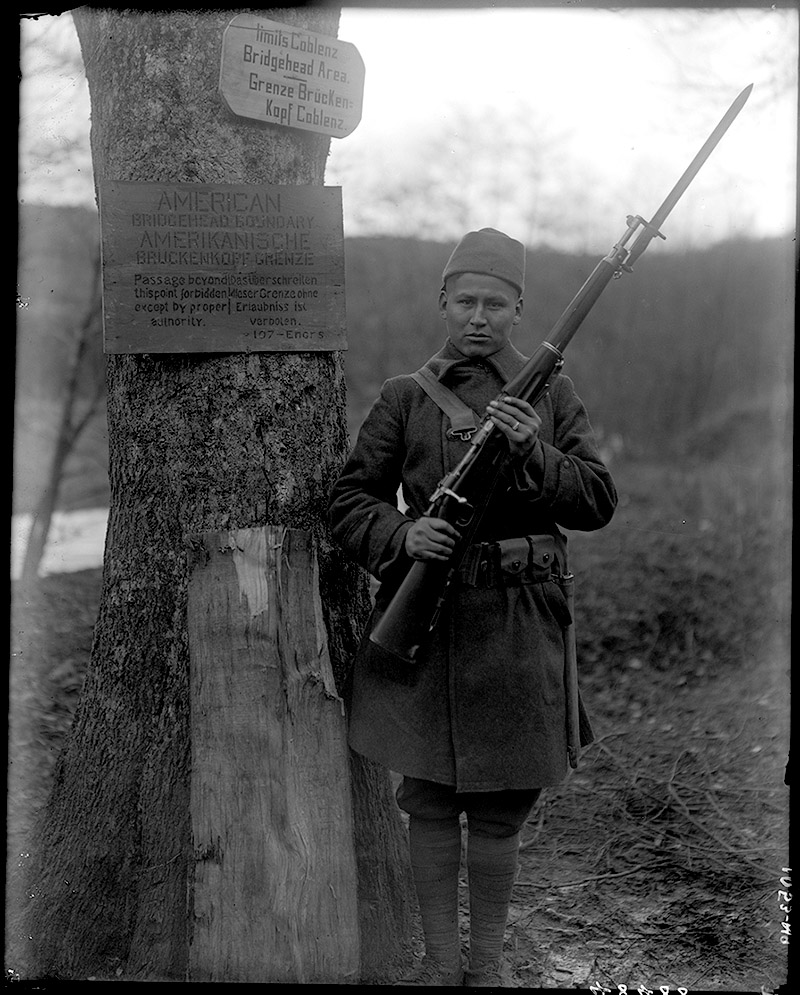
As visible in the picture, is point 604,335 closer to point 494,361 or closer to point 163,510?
point 494,361

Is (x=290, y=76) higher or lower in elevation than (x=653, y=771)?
higher

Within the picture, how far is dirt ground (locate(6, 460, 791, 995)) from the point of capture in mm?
3055

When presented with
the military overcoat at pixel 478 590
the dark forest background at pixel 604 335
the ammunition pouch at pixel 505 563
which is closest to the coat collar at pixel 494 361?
the military overcoat at pixel 478 590

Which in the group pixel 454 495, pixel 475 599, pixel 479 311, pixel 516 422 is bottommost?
pixel 475 599

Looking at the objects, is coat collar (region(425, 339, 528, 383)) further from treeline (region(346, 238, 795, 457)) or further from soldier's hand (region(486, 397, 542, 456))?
treeline (region(346, 238, 795, 457))

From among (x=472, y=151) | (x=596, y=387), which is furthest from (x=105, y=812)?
(x=596, y=387)

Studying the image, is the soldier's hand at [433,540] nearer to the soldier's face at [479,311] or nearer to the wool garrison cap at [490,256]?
the soldier's face at [479,311]

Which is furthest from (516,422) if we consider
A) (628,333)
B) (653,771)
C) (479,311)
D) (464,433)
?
(628,333)

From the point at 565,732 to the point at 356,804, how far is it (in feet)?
2.35

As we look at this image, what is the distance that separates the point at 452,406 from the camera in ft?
9.05

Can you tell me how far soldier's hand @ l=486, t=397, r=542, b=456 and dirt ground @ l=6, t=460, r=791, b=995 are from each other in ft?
3.72

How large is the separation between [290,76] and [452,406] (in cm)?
105

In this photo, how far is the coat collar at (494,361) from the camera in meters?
2.79

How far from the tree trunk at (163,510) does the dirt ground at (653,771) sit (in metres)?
0.24
